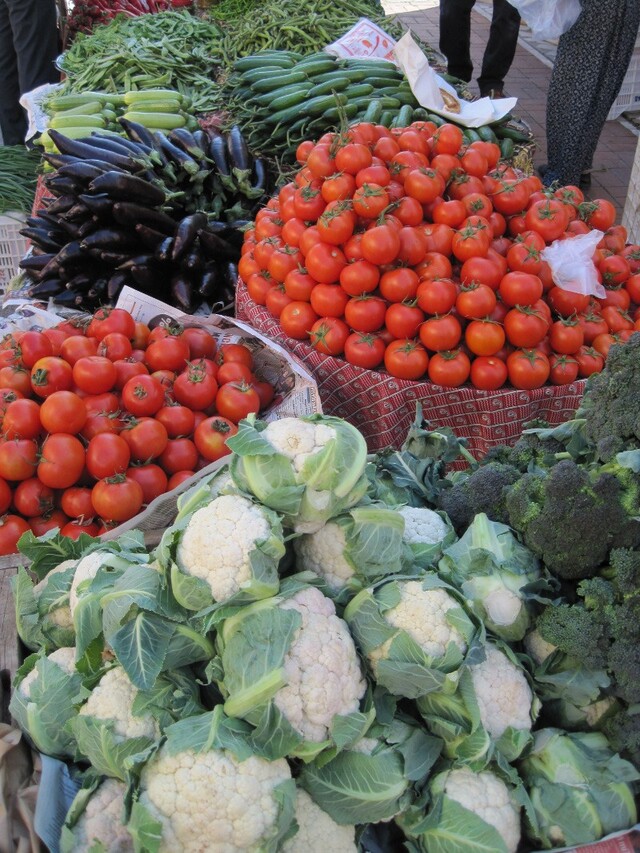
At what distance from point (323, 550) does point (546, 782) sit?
546mm

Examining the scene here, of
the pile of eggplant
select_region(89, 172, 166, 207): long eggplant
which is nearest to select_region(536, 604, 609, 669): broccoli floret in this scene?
the pile of eggplant

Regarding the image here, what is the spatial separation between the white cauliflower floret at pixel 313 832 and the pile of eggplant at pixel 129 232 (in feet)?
7.49

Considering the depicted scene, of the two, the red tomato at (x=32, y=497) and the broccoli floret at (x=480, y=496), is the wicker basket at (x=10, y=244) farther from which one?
the broccoli floret at (x=480, y=496)

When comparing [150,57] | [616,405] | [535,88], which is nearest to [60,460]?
[616,405]

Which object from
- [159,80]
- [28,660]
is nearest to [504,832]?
[28,660]

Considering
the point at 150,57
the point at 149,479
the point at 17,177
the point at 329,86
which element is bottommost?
the point at 17,177

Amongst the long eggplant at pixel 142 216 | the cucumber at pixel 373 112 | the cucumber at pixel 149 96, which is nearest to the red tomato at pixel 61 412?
the long eggplant at pixel 142 216

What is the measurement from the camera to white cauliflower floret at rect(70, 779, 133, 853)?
1078mm

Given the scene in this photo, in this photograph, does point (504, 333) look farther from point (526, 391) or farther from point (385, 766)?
point (385, 766)

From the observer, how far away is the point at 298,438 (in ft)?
4.01

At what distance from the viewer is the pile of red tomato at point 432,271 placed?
7.63 ft

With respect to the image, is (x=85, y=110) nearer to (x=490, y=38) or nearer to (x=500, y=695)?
(x=490, y=38)

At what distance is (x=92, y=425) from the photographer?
2043 millimetres

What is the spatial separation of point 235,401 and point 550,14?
11.5 feet
